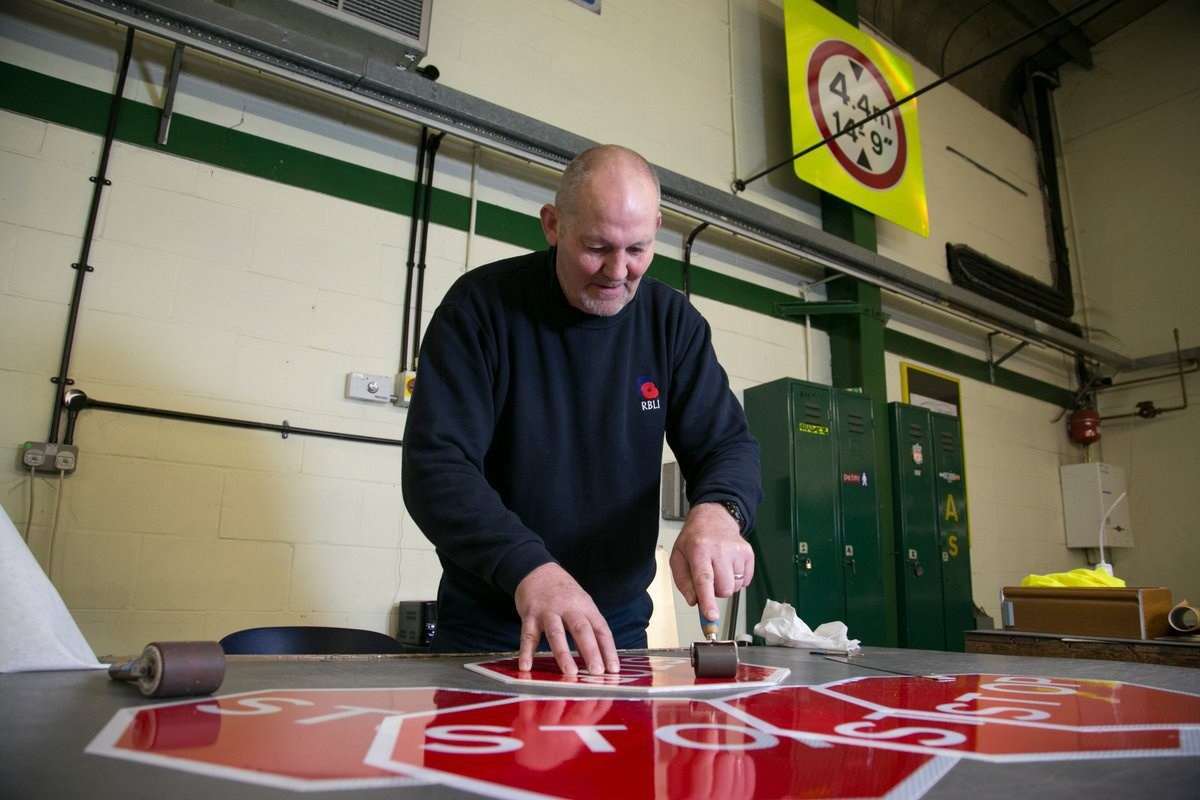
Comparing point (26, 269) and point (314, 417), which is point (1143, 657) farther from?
point (26, 269)

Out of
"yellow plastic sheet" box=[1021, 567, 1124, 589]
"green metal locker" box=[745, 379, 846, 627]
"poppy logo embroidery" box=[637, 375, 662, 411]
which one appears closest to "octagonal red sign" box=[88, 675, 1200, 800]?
"poppy logo embroidery" box=[637, 375, 662, 411]

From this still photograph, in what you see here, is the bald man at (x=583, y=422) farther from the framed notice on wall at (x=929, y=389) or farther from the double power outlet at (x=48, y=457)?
the framed notice on wall at (x=929, y=389)

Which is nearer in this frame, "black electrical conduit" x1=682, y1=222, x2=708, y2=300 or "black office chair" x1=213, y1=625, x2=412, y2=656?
"black office chair" x1=213, y1=625, x2=412, y2=656

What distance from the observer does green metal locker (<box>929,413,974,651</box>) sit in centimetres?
Result: 413

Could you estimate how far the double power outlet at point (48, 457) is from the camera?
6.83ft

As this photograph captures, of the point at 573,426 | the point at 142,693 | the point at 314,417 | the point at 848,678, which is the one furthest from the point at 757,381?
the point at 142,693

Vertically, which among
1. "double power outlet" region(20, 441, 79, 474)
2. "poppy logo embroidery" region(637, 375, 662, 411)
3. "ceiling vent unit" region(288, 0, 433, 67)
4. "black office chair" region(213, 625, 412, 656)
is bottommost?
"black office chair" region(213, 625, 412, 656)

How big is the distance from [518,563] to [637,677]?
0.21 m

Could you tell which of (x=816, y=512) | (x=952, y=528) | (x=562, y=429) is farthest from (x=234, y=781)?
(x=952, y=528)

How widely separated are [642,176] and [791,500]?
240 centimetres

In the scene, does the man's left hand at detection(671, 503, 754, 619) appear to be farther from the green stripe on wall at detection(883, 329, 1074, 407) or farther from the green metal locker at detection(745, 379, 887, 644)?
the green stripe on wall at detection(883, 329, 1074, 407)

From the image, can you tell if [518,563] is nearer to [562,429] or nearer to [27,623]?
[562,429]

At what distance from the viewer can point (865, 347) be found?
413cm

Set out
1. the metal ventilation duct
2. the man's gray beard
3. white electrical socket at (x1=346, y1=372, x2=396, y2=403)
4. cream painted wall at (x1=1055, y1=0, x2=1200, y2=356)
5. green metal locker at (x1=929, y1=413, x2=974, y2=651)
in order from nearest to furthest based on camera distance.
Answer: the man's gray beard < the metal ventilation duct < white electrical socket at (x1=346, y1=372, x2=396, y2=403) < green metal locker at (x1=929, y1=413, x2=974, y2=651) < cream painted wall at (x1=1055, y1=0, x2=1200, y2=356)
